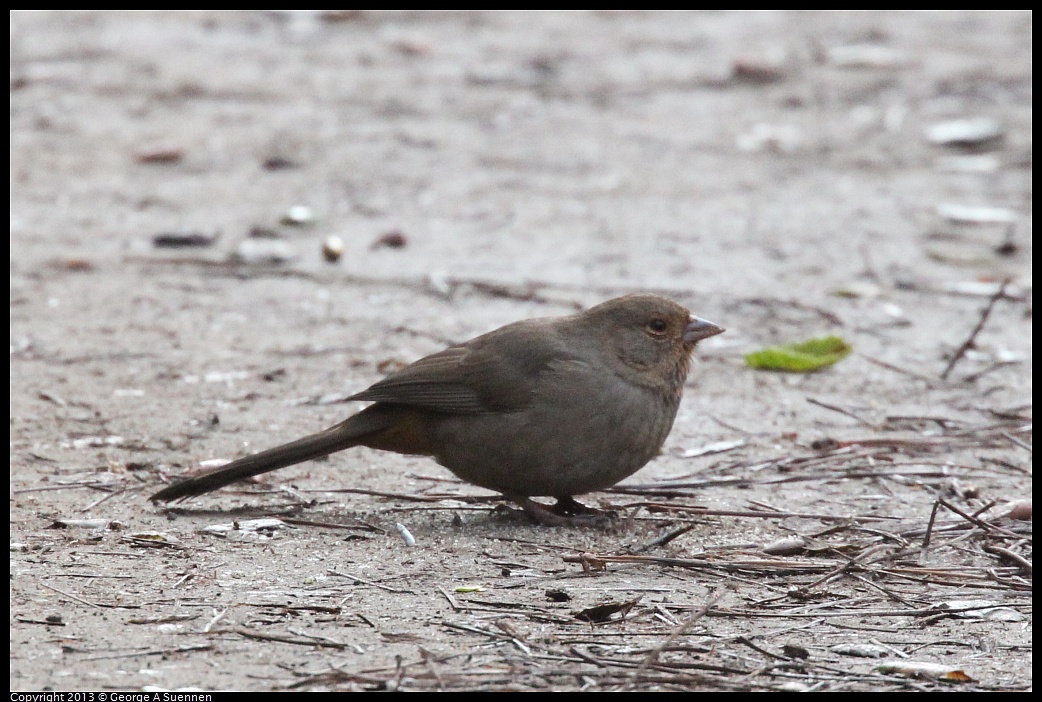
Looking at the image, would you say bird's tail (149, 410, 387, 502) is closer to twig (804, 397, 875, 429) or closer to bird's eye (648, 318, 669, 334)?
bird's eye (648, 318, 669, 334)

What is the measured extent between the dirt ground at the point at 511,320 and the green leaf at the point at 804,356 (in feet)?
0.30

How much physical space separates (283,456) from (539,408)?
95 centimetres

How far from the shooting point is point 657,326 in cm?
572

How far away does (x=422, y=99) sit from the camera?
12562mm

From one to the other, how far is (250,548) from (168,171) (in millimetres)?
6379

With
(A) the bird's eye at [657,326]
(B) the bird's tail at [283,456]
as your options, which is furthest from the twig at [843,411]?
(B) the bird's tail at [283,456]

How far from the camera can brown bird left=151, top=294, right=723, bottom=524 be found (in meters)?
5.34

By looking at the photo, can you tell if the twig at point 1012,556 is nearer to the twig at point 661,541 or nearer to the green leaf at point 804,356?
the twig at point 661,541

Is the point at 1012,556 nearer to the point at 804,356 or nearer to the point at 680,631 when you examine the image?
the point at 680,631

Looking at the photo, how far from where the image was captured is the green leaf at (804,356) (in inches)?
291

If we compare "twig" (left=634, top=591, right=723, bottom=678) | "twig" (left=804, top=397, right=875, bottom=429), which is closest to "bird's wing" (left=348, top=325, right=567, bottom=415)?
"twig" (left=634, top=591, right=723, bottom=678)

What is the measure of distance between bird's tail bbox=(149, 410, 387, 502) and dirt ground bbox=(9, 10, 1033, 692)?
0.41ft
